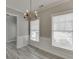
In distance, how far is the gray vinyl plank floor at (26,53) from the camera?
234 cm

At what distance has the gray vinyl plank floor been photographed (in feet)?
7.66

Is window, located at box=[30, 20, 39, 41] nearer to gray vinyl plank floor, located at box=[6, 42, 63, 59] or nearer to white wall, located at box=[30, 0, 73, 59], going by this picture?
white wall, located at box=[30, 0, 73, 59]

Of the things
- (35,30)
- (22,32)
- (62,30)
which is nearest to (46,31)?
(35,30)

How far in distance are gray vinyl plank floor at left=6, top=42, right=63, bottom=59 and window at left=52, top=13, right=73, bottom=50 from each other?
527 mm

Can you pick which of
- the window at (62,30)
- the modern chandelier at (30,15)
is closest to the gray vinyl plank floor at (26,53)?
the window at (62,30)

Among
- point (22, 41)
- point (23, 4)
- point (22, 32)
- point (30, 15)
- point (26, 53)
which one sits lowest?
point (26, 53)

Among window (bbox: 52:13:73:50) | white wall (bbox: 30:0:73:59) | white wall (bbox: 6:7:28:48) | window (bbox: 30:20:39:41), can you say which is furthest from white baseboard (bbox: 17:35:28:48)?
window (bbox: 52:13:73:50)

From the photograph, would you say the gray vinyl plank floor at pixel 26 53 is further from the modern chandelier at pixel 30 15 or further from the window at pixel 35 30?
the modern chandelier at pixel 30 15

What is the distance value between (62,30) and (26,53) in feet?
4.84

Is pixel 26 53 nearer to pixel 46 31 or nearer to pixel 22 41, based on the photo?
pixel 22 41

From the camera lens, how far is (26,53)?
2.67 meters

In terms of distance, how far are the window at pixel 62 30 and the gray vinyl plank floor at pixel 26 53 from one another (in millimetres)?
527

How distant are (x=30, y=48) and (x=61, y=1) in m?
1.93

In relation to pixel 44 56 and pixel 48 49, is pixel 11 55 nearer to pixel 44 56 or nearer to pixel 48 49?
pixel 44 56
